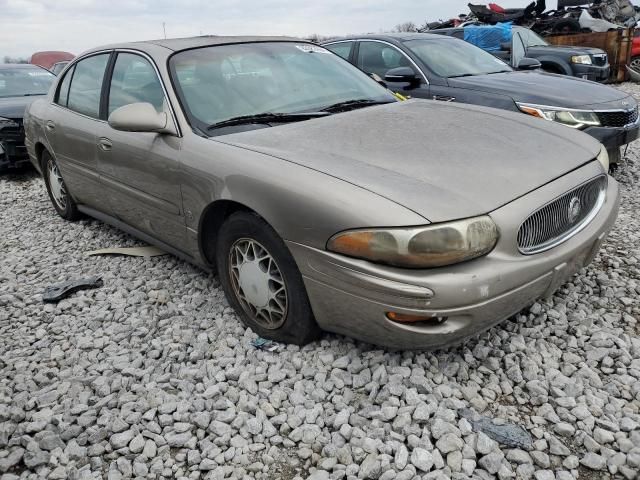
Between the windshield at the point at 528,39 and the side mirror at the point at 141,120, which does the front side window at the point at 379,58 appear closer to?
the side mirror at the point at 141,120

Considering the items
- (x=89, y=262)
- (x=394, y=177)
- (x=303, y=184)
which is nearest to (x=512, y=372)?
(x=394, y=177)

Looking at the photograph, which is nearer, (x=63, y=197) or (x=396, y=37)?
(x=63, y=197)

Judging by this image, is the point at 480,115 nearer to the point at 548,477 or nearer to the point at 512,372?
the point at 512,372

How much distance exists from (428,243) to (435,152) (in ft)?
2.10

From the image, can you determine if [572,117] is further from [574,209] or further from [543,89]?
[574,209]

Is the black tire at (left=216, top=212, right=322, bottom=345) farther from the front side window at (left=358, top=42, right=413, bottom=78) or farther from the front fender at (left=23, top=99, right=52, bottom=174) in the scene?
the front side window at (left=358, top=42, right=413, bottom=78)

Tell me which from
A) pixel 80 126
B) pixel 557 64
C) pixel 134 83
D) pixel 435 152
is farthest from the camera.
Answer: pixel 557 64

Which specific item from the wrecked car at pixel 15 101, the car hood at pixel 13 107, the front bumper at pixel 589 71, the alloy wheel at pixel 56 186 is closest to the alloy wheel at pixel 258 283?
the alloy wheel at pixel 56 186

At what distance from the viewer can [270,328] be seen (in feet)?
8.89

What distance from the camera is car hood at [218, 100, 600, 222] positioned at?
2146mm

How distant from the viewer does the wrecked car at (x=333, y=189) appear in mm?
2068

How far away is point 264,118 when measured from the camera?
9.69 ft

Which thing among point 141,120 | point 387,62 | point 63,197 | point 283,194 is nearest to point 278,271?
point 283,194

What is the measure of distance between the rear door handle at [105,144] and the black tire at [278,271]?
123cm
